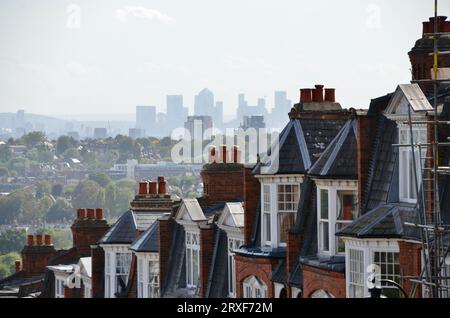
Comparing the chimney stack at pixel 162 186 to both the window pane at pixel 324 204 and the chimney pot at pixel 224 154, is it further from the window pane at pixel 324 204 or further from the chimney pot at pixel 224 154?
the window pane at pixel 324 204

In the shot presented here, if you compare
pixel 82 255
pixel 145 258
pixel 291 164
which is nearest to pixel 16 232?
pixel 82 255

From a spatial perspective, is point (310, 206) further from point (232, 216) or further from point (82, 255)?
point (82, 255)

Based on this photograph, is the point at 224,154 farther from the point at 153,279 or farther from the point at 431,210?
the point at 431,210

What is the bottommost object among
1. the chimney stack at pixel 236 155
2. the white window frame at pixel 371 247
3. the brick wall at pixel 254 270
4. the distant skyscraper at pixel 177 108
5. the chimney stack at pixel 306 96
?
the brick wall at pixel 254 270

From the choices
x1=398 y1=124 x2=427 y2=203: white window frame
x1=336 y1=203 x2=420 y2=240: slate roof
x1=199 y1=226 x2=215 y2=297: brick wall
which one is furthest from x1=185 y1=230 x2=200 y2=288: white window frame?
x1=398 y1=124 x2=427 y2=203: white window frame

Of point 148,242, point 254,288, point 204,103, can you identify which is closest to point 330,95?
point 254,288

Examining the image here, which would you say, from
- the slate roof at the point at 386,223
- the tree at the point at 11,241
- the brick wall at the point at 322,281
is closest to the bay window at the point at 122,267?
the brick wall at the point at 322,281
